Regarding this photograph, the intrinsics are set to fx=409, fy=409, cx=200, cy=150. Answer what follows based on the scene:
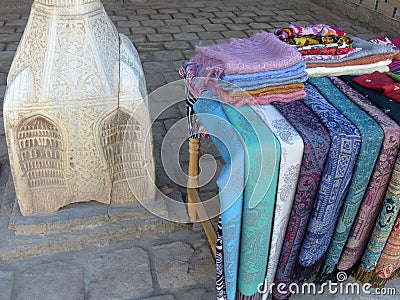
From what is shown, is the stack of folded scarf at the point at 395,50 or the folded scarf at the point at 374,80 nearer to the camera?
the folded scarf at the point at 374,80

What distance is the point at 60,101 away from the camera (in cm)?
196

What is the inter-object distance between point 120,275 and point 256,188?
0.98 meters

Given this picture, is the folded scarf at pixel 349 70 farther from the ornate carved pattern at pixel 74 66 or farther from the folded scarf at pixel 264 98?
the ornate carved pattern at pixel 74 66

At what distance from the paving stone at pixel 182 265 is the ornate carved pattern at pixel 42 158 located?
0.63m

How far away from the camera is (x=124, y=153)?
2.18 m

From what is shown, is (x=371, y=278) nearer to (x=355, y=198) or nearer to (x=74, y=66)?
(x=355, y=198)

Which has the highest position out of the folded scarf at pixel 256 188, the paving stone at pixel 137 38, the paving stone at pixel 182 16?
the folded scarf at pixel 256 188

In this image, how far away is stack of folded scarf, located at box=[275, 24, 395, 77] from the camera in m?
2.00

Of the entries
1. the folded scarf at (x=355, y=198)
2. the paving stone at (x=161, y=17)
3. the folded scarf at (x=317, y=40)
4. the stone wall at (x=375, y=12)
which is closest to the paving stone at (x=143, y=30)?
the paving stone at (x=161, y=17)

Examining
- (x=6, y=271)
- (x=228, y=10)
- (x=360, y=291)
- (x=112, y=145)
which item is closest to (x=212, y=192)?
(x=112, y=145)

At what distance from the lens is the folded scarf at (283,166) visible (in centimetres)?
153

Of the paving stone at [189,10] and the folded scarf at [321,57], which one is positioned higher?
the folded scarf at [321,57]

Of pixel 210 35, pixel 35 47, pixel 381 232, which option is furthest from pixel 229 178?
pixel 210 35

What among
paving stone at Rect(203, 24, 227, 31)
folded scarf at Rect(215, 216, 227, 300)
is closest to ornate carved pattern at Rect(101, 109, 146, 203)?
folded scarf at Rect(215, 216, 227, 300)
